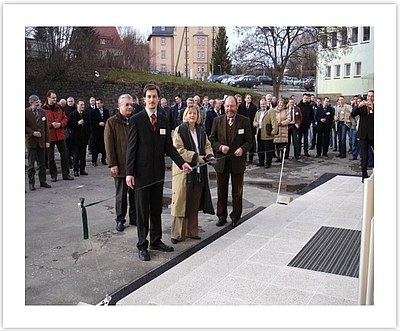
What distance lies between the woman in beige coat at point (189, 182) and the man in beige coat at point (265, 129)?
5.99 metres

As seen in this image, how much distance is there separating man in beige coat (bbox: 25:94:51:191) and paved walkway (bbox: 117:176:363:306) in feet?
15.8

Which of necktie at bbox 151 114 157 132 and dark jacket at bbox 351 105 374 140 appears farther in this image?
dark jacket at bbox 351 105 374 140

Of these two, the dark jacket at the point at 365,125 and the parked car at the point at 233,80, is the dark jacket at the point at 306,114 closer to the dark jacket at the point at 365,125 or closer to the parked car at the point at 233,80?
the dark jacket at the point at 365,125

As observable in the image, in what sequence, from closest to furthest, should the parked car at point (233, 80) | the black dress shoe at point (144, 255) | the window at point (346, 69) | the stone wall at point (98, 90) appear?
the black dress shoe at point (144, 255) < the stone wall at point (98, 90) < the window at point (346, 69) < the parked car at point (233, 80)

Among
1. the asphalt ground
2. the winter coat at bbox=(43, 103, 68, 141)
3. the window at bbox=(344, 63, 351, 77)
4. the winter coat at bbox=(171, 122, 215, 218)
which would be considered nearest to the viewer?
the asphalt ground

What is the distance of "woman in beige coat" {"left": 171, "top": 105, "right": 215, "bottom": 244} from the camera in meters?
→ 5.67

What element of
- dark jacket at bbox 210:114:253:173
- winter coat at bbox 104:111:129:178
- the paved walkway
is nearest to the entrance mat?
the paved walkway

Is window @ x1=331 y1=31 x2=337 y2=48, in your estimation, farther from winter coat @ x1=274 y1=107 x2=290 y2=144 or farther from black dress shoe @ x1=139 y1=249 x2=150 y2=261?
black dress shoe @ x1=139 y1=249 x2=150 y2=261

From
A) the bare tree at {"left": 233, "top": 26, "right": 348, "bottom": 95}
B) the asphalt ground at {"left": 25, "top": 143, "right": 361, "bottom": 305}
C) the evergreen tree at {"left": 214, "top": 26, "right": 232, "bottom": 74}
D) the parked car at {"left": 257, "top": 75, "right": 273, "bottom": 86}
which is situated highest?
the evergreen tree at {"left": 214, "top": 26, "right": 232, "bottom": 74}

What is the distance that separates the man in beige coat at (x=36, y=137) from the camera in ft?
28.9

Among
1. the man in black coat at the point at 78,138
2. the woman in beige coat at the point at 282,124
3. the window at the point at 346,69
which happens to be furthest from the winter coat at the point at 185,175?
the window at the point at 346,69
